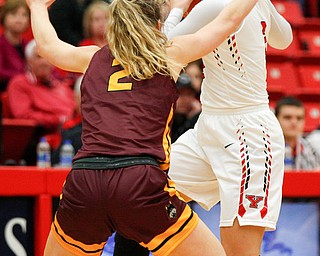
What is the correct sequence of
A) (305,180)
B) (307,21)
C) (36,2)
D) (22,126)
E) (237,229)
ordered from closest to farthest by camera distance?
1. (36,2)
2. (237,229)
3. (305,180)
4. (22,126)
5. (307,21)

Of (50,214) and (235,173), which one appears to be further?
(50,214)

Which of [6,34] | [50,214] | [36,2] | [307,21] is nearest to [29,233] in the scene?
[50,214]

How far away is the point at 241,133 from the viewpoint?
3.93 meters

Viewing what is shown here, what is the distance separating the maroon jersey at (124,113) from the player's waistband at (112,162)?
0.7 inches

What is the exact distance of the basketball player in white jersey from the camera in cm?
385

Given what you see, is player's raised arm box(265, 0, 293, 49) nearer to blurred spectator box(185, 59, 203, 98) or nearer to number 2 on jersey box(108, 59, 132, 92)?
number 2 on jersey box(108, 59, 132, 92)

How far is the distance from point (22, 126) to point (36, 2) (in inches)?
99.9

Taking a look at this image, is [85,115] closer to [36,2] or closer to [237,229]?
[36,2]

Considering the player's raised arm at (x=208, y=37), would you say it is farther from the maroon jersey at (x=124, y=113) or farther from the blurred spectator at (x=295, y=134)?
the blurred spectator at (x=295, y=134)

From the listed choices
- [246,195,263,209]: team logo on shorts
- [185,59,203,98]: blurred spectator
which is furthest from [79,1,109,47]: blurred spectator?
[246,195,263,209]: team logo on shorts

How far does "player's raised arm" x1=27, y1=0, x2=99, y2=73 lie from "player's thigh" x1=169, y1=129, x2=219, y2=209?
91cm

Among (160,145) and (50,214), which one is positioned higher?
(160,145)

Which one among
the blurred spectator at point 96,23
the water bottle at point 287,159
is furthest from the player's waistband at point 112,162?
the blurred spectator at point 96,23

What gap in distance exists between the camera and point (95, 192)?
311cm
